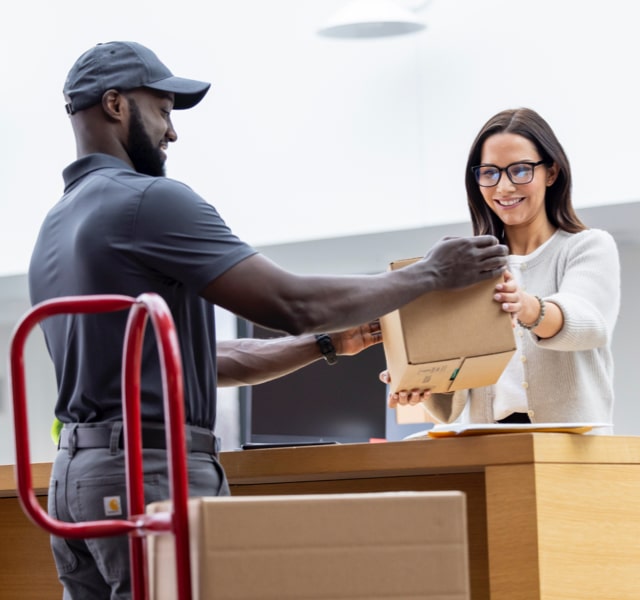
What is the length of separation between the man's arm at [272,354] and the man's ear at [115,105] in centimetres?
50

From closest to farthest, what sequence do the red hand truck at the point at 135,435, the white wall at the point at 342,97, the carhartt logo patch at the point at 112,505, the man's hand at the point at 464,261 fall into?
the red hand truck at the point at 135,435 → the carhartt logo patch at the point at 112,505 → the man's hand at the point at 464,261 → the white wall at the point at 342,97

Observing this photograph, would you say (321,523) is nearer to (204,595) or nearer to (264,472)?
(204,595)

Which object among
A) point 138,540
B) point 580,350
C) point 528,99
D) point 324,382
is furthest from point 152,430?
point 528,99

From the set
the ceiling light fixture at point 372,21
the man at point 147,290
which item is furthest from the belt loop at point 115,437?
the ceiling light fixture at point 372,21

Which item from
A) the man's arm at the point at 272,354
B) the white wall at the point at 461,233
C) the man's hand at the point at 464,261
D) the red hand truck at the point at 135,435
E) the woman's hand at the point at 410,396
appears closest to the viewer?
the red hand truck at the point at 135,435

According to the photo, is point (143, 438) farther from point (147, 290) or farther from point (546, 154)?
point (546, 154)

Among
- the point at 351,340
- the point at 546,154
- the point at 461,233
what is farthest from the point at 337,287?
the point at 461,233

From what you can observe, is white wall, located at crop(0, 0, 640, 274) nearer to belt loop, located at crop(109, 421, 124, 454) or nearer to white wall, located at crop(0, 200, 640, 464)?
white wall, located at crop(0, 200, 640, 464)

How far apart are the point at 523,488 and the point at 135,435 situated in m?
0.59

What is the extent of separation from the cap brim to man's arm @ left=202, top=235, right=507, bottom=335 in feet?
1.18

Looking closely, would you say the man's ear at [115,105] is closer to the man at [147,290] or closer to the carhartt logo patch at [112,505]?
the man at [147,290]

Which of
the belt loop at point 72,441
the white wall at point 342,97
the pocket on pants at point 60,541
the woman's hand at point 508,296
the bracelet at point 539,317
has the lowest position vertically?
the pocket on pants at point 60,541

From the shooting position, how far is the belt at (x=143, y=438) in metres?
1.57

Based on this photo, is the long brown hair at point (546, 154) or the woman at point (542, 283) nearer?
the woman at point (542, 283)
